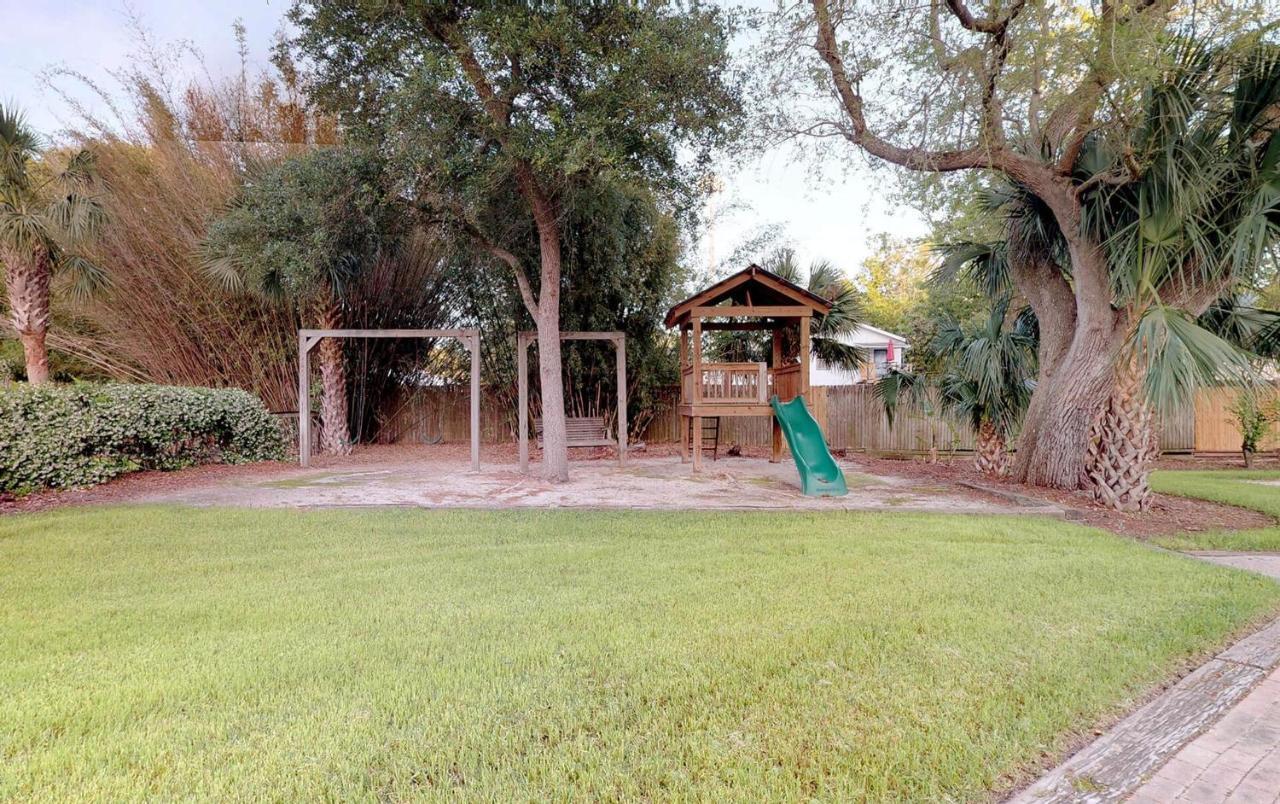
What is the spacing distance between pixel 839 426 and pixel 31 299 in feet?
41.5

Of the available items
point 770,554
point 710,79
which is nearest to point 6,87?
point 710,79

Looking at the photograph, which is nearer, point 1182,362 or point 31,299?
point 1182,362

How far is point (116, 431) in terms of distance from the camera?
24.1 feet

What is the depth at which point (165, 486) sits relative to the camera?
7.15 metres

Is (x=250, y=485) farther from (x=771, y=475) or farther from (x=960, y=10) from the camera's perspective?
(x=960, y=10)

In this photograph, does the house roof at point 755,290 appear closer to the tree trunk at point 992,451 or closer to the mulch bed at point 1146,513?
the tree trunk at point 992,451

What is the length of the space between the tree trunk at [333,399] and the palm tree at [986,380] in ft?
30.0

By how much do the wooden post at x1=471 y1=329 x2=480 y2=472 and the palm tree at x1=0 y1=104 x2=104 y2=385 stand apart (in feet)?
15.8

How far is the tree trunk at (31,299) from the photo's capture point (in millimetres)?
8008

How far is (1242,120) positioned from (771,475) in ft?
18.3

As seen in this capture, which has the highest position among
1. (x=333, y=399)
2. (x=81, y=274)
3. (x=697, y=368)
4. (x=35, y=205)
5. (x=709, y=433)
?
(x=35, y=205)

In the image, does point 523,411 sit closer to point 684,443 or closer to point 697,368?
point 697,368

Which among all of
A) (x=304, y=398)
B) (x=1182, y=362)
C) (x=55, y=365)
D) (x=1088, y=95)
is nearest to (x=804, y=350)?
(x=1088, y=95)

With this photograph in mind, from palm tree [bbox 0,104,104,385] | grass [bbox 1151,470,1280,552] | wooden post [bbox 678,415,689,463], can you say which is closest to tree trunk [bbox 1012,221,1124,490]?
grass [bbox 1151,470,1280,552]
